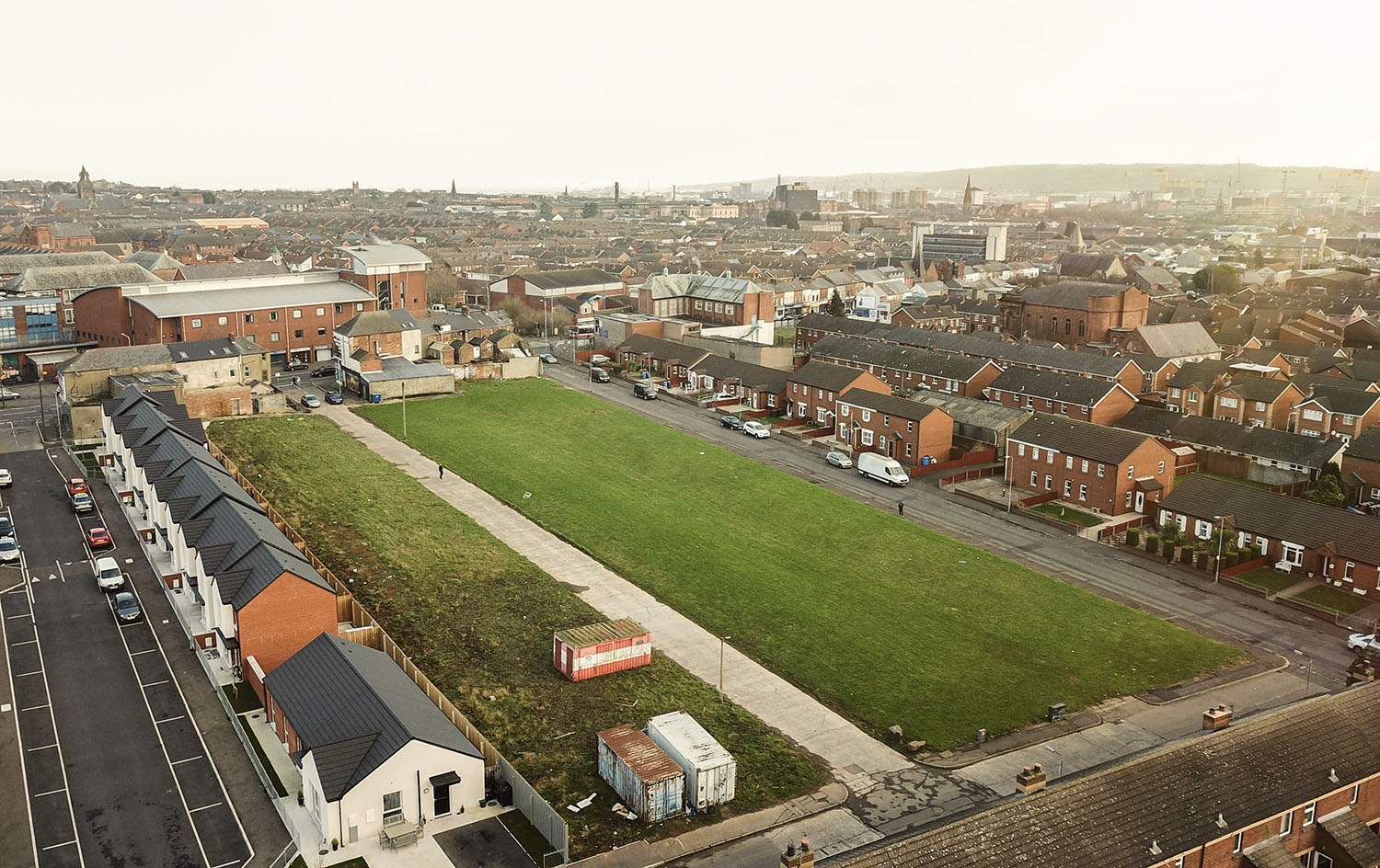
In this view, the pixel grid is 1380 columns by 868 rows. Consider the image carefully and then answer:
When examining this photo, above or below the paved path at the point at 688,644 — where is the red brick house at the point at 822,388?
above

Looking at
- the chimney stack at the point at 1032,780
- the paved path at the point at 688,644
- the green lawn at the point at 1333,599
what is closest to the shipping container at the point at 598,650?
the paved path at the point at 688,644

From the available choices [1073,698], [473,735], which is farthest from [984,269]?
[473,735]

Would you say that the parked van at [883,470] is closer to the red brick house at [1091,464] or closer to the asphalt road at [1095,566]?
the asphalt road at [1095,566]

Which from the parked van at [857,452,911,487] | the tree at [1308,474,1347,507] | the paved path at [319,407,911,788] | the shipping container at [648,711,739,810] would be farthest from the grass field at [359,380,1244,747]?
the tree at [1308,474,1347,507]

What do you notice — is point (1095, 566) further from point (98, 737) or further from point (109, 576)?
point (109, 576)

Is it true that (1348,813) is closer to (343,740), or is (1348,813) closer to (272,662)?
(343,740)

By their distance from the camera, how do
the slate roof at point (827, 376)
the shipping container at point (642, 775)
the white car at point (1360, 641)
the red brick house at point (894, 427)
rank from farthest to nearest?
1. the slate roof at point (827, 376)
2. the red brick house at point (894, 427)
3. the white car at point (1360, 641)
4. the shipping container at point (642, 775)
